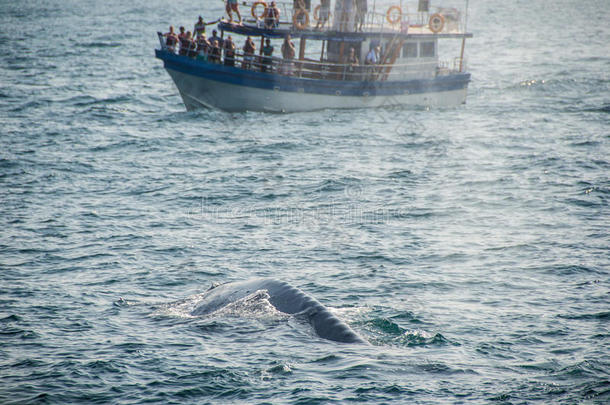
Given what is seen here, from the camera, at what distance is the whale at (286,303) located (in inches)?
513

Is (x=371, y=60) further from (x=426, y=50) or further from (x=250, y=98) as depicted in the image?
(x=250, y=98)

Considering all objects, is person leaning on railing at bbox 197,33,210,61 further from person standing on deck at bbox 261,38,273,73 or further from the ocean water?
the ocean water

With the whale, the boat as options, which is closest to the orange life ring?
the boat

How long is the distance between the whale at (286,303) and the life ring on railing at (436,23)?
27.3 meters

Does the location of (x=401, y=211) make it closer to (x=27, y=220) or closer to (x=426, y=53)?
(x=27, y=220)

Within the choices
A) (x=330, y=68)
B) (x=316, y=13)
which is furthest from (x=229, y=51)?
(x=316, y=13)

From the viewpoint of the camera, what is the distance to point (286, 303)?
548 inches

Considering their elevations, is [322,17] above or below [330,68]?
above

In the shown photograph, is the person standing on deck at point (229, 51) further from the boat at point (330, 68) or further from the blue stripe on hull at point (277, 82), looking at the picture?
the blue stripe on hull at point (277, 82)

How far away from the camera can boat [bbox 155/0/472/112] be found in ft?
119

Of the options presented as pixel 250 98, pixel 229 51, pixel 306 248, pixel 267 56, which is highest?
pixel 229 51

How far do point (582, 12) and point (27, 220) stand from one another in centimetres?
10967

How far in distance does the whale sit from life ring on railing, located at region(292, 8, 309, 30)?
78.1ft

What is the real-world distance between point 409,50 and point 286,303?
2822 centimetres
